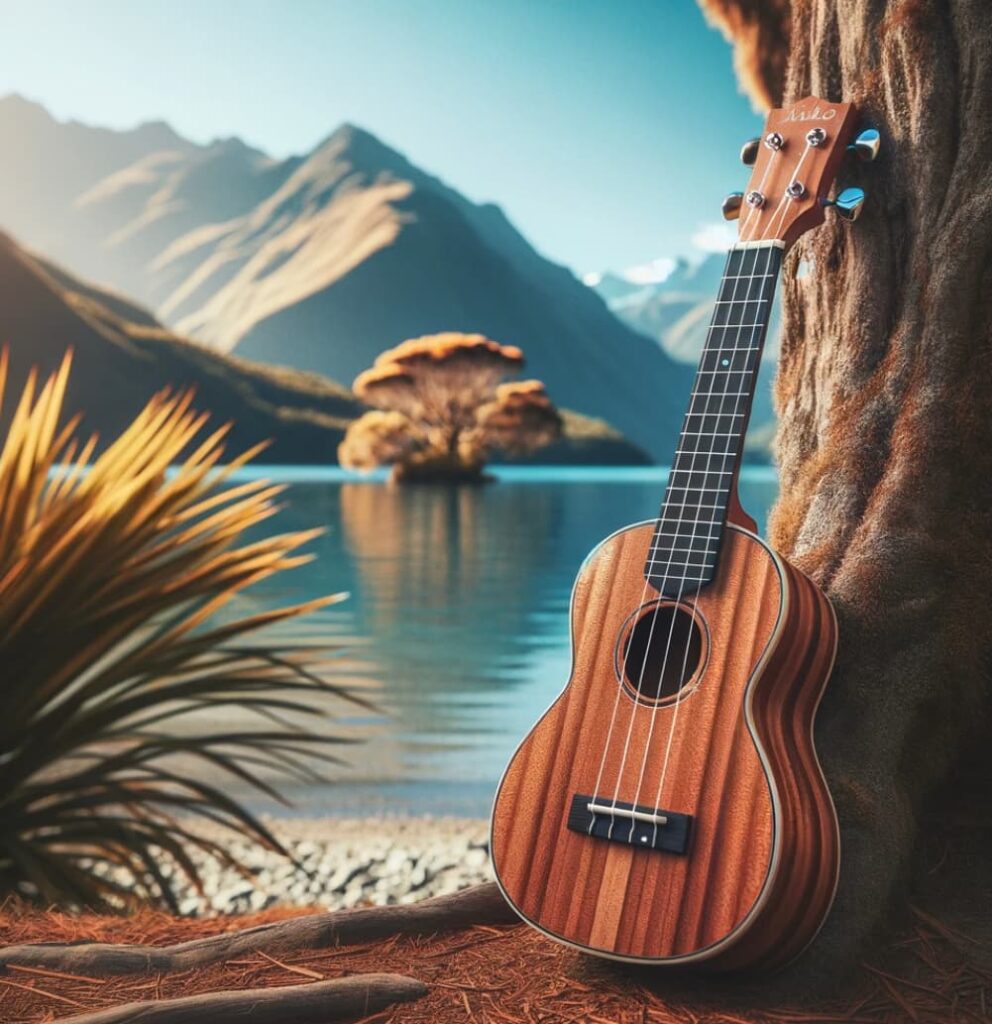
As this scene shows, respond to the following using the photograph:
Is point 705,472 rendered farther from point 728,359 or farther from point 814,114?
point 814,114

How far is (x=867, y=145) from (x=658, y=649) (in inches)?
41.2

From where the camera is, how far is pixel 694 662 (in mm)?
1706

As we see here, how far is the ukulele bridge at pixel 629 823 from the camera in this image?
1542 millimetres

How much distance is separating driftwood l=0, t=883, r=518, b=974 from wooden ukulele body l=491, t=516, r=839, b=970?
14.6 inches

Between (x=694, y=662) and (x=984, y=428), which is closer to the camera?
(x=694, y=662)

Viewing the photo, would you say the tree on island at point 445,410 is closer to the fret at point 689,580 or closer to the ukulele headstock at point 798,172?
the ukulele headstock at point 798,172

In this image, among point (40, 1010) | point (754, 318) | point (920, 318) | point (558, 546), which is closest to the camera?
point (40, 1010)

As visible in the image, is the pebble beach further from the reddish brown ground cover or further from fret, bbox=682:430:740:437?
fret, bbox=682:430:740:437

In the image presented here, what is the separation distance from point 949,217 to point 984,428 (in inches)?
15.6

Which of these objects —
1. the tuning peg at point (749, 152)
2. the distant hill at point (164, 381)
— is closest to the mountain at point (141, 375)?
the distant hill at point (164, 381)

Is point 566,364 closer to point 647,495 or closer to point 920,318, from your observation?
point 647,495

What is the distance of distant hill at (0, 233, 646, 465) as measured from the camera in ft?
226

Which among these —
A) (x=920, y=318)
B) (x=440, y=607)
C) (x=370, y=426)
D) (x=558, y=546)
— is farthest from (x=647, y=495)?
(x=920, y=318)

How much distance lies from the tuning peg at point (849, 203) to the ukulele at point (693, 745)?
0.16m
